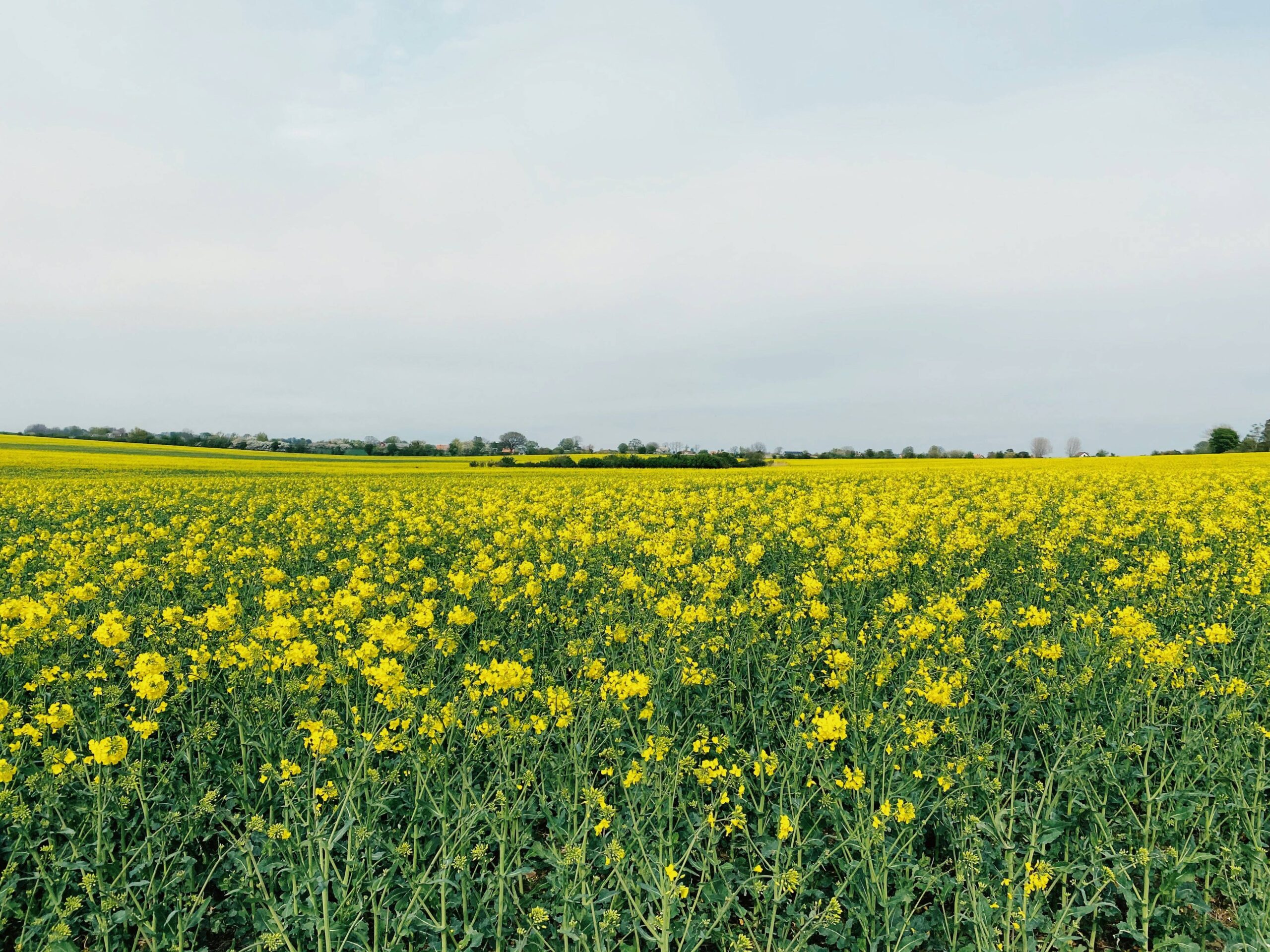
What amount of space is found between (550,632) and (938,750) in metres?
3.81

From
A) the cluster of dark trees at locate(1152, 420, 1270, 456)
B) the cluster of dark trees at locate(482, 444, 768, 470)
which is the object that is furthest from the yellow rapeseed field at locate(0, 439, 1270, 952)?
the cluster of dark trees at locate(1152, 420, 1270, 456)

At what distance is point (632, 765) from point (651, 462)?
47424mm

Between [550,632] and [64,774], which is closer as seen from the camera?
[64,774]

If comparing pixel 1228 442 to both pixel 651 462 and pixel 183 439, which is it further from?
pixel 183 439

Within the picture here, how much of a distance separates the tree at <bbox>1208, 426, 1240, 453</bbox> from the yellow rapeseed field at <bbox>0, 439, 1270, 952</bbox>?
8358cm

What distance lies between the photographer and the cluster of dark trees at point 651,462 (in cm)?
4766

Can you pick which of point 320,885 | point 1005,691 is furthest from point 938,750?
point 320,885

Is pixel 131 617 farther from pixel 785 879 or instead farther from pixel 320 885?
pixel 785 879

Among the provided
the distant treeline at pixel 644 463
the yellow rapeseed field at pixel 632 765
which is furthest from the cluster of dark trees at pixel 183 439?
the yellow rapeseed field at pixel 632 765

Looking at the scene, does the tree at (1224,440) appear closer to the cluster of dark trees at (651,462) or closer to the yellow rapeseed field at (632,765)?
the cluster of dark trees at (651,462)

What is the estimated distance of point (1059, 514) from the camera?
1203 cm

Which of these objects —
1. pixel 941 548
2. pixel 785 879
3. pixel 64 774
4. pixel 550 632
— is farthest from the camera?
pixel 941 548

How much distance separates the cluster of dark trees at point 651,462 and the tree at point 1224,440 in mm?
53747

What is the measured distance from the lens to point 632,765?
3.36m
